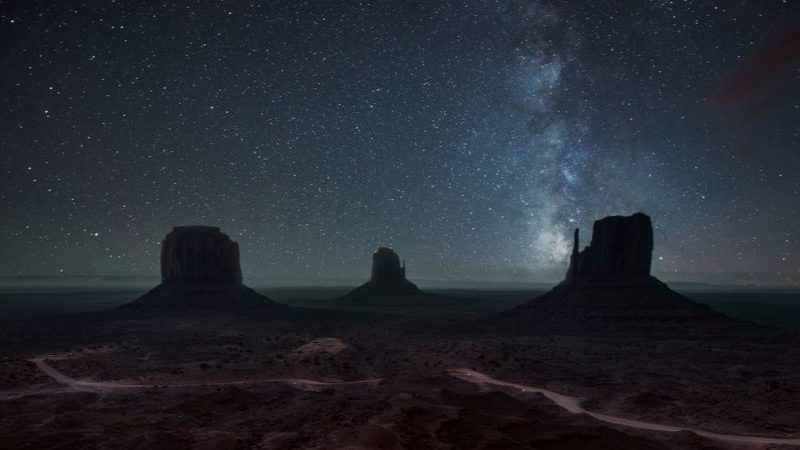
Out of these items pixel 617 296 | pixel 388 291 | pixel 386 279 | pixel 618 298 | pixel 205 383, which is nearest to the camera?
pixel 205 383

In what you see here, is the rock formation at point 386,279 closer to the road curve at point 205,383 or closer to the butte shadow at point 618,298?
the butte shadow at point 618,298

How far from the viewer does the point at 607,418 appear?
73.3 ft

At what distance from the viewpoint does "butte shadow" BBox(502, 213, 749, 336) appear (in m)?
54.3

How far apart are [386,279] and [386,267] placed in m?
4.00

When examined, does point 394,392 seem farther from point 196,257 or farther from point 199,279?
point 196,257

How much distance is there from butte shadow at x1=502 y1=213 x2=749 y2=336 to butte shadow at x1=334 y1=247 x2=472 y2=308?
53.2 metres

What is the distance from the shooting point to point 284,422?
19.8 metres

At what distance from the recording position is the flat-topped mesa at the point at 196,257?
9075 cm

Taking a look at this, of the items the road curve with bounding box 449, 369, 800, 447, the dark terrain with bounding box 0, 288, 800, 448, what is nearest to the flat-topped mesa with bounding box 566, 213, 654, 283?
the dark terrain with bounding box 0, 288, 800, 448

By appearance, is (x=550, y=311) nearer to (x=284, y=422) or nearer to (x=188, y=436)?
(x=284, y=422)

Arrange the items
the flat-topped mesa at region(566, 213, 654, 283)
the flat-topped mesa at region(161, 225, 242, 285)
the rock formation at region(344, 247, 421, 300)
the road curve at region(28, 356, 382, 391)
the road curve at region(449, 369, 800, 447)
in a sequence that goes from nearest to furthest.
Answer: the road curve at region(449, 369, 800, 447)
the road curve at region(28, 356, 382, 391)
the flat-topped mesa at region(566, 213, 654, 283)
the flat-topped mesa at region(161, 225, 242, 285)
the rock formation at region(344, 247, 421, 300)

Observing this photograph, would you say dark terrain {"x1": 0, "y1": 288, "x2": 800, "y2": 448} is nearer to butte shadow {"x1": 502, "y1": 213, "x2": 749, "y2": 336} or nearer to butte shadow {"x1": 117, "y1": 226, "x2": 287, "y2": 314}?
butte shadow {"x1": 502, "y1": 213, "x2": 749, "y2": 336}

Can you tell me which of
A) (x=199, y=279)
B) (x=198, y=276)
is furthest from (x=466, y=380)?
(x=198, y=276)

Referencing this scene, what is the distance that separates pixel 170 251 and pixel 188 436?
86971mm
